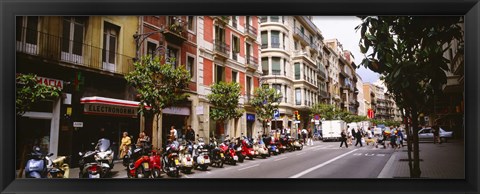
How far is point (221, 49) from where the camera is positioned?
→ 6.51m

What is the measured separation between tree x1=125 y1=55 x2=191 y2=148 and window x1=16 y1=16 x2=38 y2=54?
1.46 m

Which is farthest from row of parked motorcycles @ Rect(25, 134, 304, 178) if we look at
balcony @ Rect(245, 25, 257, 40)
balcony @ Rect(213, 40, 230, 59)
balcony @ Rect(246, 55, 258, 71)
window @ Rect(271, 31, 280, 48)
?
balcony @ Rect(245, 25, 257, 40)

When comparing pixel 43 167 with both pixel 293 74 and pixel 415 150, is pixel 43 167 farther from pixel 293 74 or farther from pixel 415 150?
pixel 415 150

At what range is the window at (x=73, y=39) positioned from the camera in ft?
15.9

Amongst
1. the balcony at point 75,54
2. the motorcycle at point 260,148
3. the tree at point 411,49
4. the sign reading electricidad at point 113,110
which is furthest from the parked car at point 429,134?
the balcony at point 75,54

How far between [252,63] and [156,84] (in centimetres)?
187

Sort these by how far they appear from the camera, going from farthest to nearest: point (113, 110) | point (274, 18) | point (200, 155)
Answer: point (200, 155) → point (113, 110) → point (274, 18)

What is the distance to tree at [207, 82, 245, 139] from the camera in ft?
18.6

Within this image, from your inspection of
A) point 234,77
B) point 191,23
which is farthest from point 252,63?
point 191,23

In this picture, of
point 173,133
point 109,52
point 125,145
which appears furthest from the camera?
point 173,133

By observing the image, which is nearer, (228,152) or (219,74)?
(219,74)

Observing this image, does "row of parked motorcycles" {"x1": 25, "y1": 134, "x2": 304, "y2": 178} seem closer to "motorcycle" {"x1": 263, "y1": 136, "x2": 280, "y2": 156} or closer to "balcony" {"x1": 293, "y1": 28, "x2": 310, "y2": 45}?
"motorcycle" {"x1": 263, "y1": 136, "x2": 280, "y2": 156}

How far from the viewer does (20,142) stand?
14.9ft

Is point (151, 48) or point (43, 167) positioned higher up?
point (151, 48)
